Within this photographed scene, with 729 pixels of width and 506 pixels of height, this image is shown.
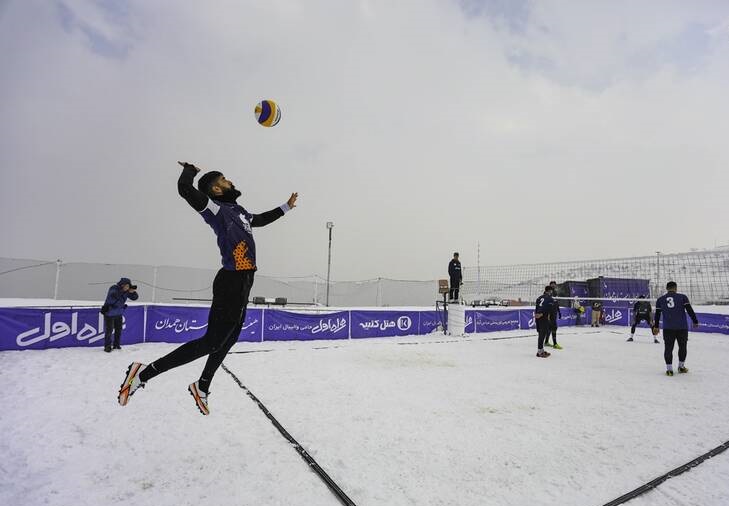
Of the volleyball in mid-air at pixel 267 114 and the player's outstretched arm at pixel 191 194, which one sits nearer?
the player's outstretched arm at pixel 191 194

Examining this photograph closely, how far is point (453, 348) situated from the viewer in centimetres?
974

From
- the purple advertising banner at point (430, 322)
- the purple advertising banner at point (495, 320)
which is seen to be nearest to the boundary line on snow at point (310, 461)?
the purple advertising banner at point (430, 322)

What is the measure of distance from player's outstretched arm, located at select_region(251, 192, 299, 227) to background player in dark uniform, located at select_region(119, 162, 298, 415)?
0.26m

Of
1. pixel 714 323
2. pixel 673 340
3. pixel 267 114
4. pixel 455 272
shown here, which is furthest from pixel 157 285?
pixel 714 323

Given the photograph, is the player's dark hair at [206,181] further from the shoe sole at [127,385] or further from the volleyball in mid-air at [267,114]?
the volleyball in mid-air at [267,114]

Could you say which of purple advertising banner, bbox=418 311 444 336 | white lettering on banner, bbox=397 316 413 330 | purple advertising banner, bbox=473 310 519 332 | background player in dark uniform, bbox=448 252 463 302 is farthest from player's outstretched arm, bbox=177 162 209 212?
purple advertising banner, bbox=473 310 519 332

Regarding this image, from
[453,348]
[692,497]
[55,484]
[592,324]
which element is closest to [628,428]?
[692,497]

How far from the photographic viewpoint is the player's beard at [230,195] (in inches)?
121

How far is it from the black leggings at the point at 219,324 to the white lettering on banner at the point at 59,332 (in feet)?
24.3

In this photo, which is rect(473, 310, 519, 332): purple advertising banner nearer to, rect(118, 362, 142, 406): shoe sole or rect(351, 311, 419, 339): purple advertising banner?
rect(351, 311, 419, 339): purple advertising banner

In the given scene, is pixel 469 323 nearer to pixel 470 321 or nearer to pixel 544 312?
pixel 470 321

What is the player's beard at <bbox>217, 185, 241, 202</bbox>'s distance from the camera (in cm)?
307

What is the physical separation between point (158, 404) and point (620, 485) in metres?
4.41

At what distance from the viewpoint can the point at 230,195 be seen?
10.2 feet
